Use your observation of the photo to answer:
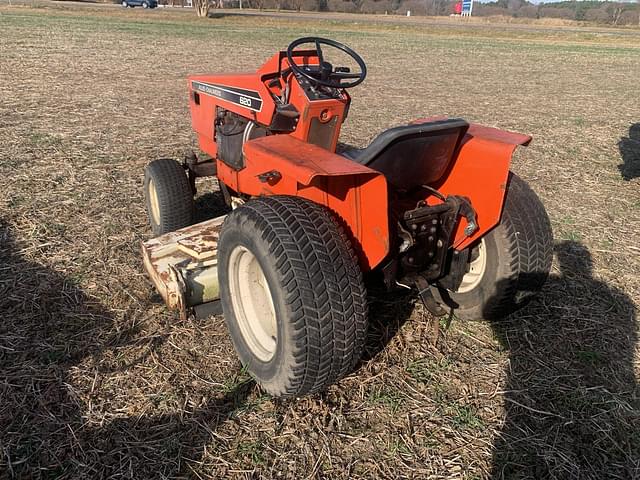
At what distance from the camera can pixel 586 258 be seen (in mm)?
3676

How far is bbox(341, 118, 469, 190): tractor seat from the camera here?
2.11 meters

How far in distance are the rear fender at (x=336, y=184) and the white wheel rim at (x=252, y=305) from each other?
415 mm

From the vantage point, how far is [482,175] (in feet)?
7.96

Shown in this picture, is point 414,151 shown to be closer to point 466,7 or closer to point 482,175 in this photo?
point 482,175

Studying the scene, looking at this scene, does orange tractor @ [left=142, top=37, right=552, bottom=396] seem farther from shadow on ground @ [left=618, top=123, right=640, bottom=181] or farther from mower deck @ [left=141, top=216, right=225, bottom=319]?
shadow on ground @ [left=618, top=123, right=640, bottom=181]

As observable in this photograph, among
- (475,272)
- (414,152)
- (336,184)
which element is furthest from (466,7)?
(336,184)

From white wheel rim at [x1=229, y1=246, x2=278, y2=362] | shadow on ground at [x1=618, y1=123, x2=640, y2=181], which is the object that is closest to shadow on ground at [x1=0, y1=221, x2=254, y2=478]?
white wheel rim at [x1=229, y1=246, x2=278, y2=362]

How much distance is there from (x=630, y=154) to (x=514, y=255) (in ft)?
17.1

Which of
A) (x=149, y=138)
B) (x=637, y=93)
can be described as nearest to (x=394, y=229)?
(x=149, y=138)

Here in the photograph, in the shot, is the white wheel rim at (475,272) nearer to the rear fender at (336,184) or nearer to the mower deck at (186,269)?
the rear fender at (336,184)

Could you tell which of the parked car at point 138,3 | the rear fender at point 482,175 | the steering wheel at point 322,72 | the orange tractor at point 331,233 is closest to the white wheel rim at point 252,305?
the orange tractor at point 331,233

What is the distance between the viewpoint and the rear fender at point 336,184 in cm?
197

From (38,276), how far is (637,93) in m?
12.9

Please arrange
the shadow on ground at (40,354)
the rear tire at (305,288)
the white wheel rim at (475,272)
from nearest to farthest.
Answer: the rear tire at (305,288) → the shadow on ground at (40,354) → the white wheel rim at (475,272)
